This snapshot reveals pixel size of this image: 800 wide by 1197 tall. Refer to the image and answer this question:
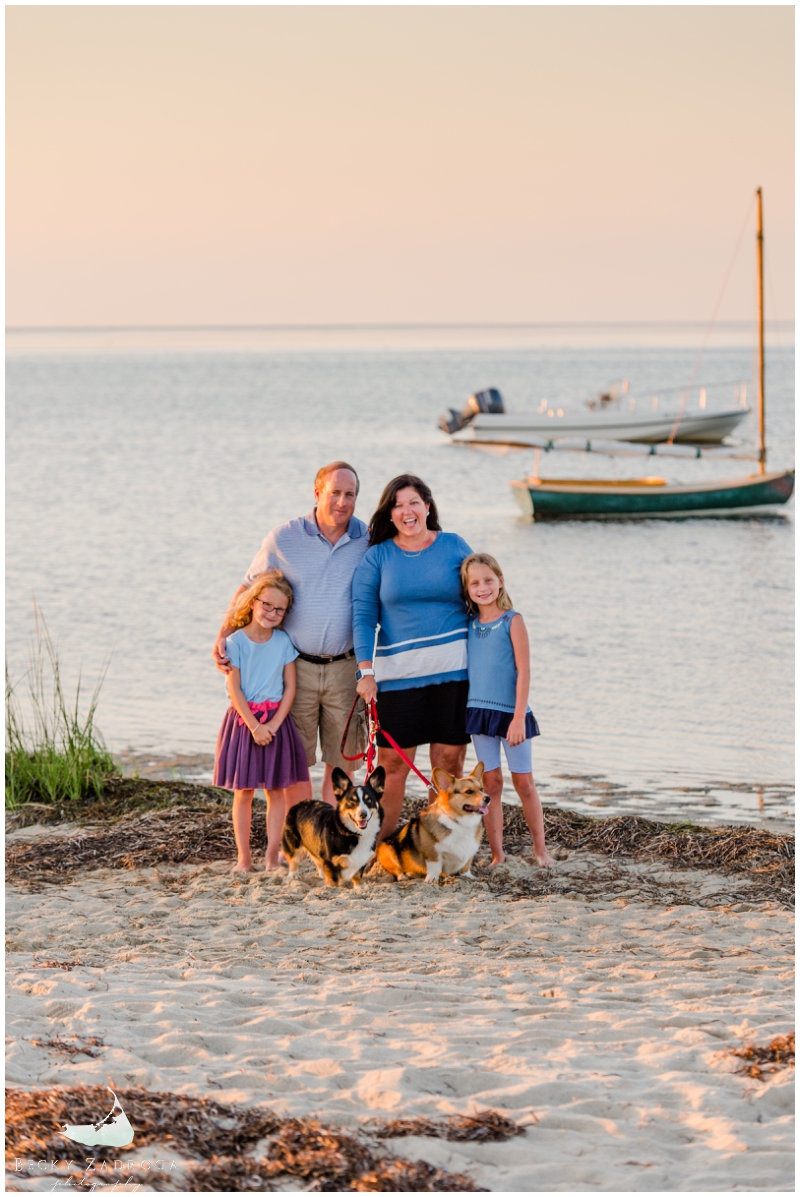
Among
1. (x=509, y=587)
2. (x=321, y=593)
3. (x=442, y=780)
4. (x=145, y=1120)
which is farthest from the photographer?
(x=509, y=587)

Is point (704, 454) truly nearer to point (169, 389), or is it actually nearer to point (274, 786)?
point (274, 786)

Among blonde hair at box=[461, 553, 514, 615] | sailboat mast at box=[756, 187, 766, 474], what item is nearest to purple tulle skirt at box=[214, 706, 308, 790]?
blonde hair at box=[461, 553, 514, 615]

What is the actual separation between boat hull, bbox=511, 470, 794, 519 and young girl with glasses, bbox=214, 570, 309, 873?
65.0 feet

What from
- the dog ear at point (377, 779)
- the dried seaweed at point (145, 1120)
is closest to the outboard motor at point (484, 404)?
the dog ear at point (377, 779)

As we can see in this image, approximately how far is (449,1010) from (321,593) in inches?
92.9

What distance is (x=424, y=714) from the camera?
19.5ft

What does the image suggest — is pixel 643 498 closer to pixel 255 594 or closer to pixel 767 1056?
pixel 255 594

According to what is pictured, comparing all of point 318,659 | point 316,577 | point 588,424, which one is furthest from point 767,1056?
point 588,424

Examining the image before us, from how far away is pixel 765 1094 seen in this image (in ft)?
11.2

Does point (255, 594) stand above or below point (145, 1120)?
above

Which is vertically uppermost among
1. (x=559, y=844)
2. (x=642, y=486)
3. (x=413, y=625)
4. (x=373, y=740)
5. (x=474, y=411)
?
(x=474, y=411)

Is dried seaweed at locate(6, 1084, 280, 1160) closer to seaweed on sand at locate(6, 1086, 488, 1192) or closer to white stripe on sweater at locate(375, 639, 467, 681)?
seaweed on sand at locate(6, 1086, 488, 1192)

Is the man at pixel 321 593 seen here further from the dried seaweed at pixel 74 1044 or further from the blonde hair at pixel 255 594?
the dried seaweed at pixel 74 1044

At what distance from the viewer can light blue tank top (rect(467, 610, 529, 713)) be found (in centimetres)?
588
